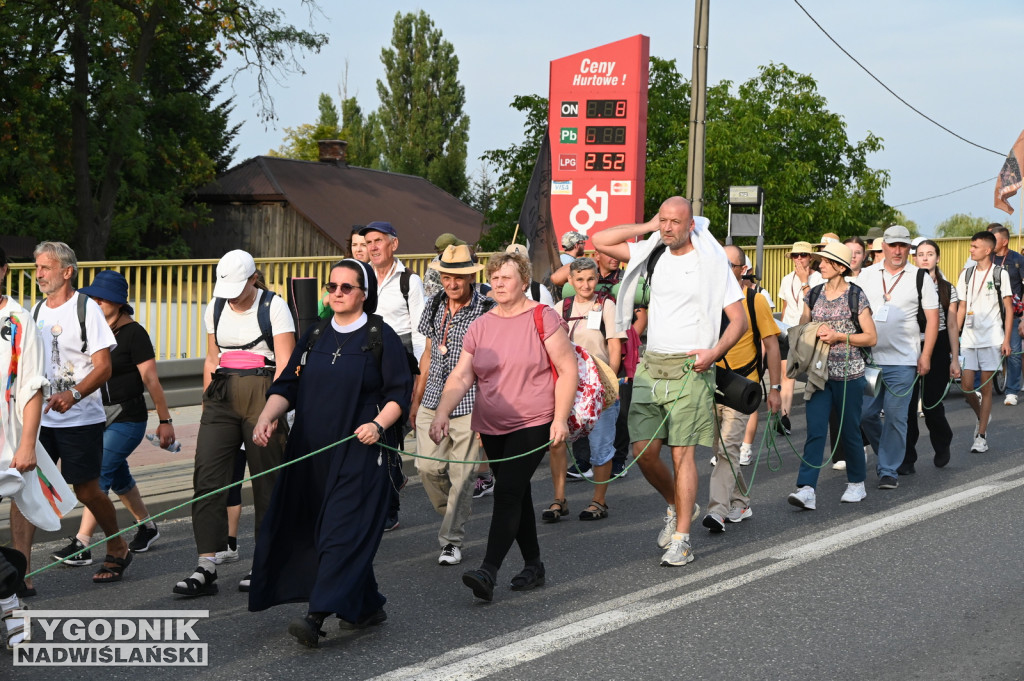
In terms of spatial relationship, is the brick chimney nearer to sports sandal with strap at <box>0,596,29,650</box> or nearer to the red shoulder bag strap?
the red shoulder bag strap

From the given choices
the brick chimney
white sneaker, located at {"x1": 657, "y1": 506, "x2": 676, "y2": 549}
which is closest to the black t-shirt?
white sneaker, located at {"x1": 657, "y1": 506, "x2": 676, "y2": 549}

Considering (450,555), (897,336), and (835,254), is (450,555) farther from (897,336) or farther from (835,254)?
(897,336)

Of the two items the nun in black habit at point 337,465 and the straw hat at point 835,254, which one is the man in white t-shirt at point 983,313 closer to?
the straw hat at point 835,254

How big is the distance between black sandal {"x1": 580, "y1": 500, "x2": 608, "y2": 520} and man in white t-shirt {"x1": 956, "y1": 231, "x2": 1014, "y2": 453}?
4594 mm

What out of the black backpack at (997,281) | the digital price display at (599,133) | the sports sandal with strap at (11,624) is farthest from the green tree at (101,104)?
the sports sandal with strap at (11,624)

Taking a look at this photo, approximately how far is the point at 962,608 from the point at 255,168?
44.8 m

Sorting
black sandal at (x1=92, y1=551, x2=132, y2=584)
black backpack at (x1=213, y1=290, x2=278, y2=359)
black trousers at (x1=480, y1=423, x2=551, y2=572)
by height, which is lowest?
black sandal at (x1=92, y1=551, x2=132, y2=584)

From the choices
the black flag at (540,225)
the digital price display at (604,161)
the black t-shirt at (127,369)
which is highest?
the digital price display at (604,161)

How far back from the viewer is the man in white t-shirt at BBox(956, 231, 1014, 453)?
11.6m

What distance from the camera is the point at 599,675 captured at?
5008 millimetres

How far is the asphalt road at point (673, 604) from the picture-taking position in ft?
16.9

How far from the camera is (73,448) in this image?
6586mm

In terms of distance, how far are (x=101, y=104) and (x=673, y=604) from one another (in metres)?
34.9

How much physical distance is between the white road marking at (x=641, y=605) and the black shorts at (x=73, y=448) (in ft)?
8.07
